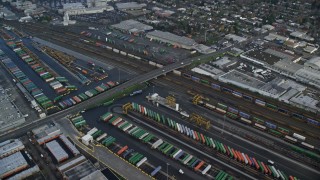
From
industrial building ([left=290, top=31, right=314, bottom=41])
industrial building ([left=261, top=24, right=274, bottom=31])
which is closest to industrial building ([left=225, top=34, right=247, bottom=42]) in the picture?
industrial building ([left=261, top=24, right=274, bottom=31])

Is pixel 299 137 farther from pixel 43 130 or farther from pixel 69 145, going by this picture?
pixel 43 130

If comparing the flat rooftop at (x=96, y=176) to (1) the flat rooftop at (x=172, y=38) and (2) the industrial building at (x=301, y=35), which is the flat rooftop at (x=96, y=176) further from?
(2) the industrial building at (x=301, y=35)

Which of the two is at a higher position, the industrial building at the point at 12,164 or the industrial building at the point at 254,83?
the industrial building at the point at 254,83

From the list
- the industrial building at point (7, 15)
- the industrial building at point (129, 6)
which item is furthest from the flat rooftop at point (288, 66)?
the industrial building at point (7, 15)

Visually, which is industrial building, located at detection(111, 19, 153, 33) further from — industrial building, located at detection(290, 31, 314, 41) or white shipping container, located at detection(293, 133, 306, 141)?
white shipping container, located at detection(293, 133, 306, 141)

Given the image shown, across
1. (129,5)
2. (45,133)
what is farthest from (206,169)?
(129,5)

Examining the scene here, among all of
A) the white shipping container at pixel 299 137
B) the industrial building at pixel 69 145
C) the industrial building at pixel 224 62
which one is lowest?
the industrial building at pixel 69 145

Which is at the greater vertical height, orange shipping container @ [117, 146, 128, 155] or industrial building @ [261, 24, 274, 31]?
industrial building @ [261, 24, 274, 31]

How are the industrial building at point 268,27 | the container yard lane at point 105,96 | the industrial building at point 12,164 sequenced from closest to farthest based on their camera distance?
the industrial building at point 12,164
the container yard lane at point 105,96
the industrial building at point 268,27

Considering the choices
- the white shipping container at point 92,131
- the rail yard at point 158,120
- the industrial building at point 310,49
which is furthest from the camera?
the industrial building at point 310,49
